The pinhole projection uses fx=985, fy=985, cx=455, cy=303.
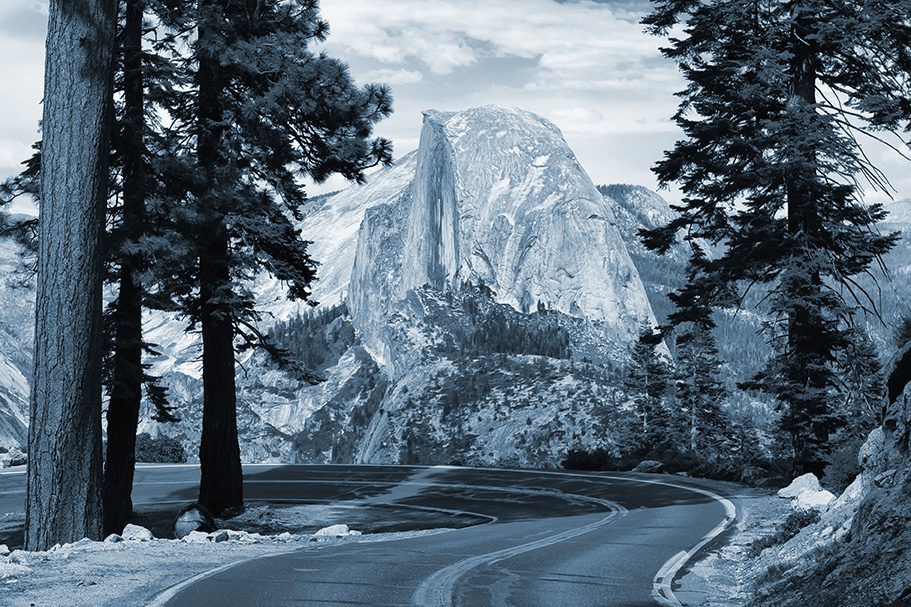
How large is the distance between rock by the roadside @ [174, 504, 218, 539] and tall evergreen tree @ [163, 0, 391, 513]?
7.34 feet

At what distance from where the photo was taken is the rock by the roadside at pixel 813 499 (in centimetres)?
1589

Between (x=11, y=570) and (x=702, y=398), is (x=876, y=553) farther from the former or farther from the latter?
(x=702, y=398)

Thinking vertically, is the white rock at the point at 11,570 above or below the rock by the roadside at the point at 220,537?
above

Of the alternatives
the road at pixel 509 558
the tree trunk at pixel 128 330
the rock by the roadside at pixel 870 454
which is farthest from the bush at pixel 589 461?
the rock by the roadside at pixel 870 454

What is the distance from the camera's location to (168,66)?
16688 mm

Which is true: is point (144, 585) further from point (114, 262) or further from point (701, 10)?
point (701, 10)

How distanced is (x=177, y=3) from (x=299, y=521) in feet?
31.9

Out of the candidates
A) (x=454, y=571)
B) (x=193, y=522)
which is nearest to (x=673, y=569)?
(x=454, y=571)

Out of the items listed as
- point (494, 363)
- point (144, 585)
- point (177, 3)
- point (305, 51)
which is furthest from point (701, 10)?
point (494, 363)

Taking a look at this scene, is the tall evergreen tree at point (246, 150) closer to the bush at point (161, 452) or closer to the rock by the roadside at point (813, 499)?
the rock by the roadside at point (813, 499)

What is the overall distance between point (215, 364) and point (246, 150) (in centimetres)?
395

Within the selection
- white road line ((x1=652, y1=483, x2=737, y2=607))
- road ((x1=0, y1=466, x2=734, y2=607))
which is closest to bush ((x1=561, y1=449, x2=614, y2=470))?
road ((x1=0, y1=466, x2=734, y2=607))

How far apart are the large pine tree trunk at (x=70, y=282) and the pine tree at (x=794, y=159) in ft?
44.3

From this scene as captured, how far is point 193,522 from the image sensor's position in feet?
49.8
